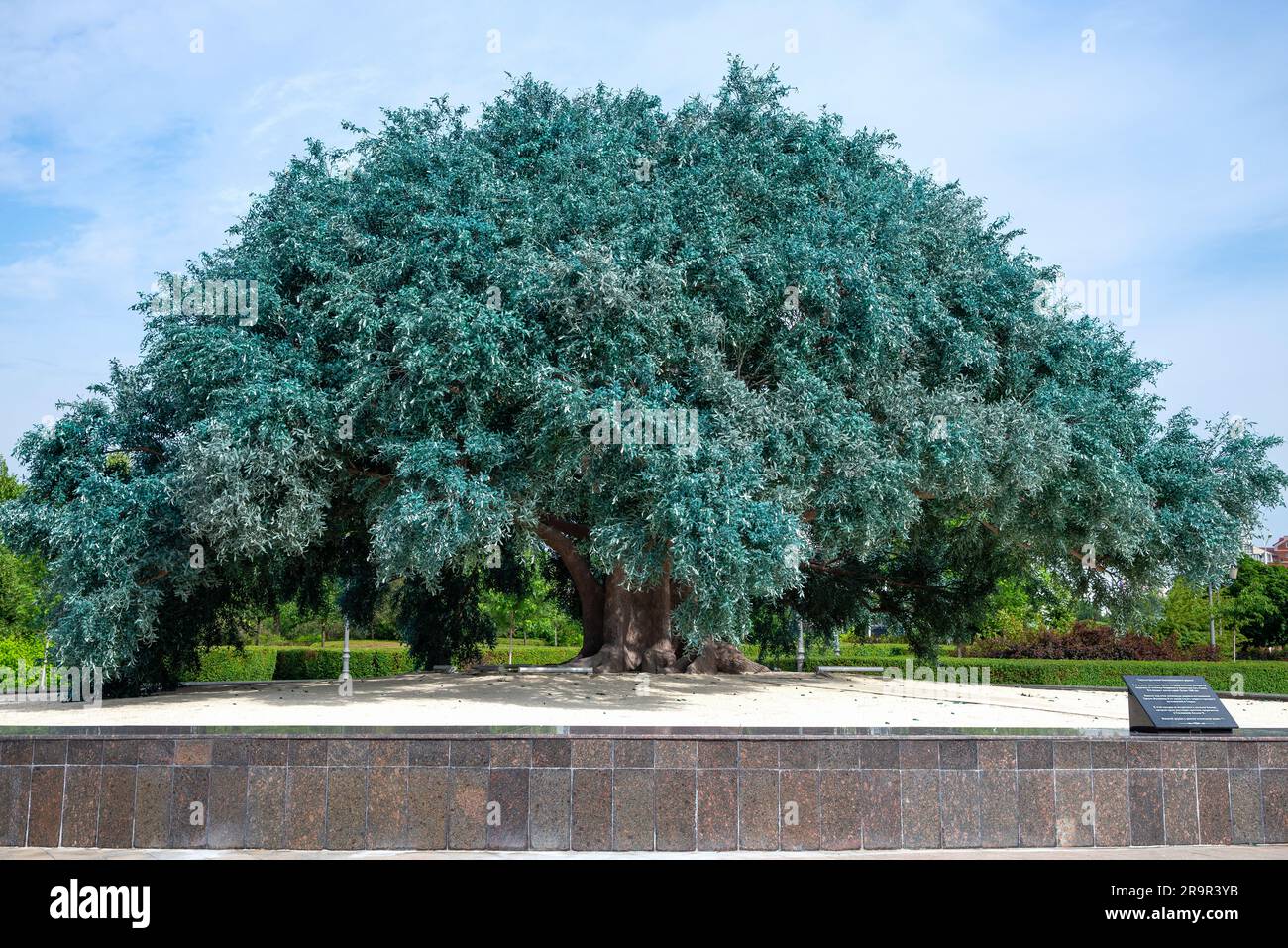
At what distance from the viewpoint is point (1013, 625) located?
42.1 m

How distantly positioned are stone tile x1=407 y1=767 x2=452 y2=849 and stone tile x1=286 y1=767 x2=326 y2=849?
26.4 inches

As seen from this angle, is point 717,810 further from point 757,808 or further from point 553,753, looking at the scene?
point 553,753

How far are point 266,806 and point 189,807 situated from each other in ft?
1.91

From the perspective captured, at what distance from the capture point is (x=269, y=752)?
328 inches

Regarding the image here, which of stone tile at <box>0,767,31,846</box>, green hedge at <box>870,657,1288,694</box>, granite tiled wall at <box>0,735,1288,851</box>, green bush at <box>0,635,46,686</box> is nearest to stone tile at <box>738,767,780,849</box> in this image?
granite tiled wall at <box>0,735,1288,851</box>

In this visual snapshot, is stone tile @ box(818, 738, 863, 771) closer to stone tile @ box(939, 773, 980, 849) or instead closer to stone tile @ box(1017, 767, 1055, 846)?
stone tile @ box(939, 773, 980, 849)

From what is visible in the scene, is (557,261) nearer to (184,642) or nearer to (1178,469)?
(184,642)

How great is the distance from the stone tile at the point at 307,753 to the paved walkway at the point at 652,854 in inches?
25.4

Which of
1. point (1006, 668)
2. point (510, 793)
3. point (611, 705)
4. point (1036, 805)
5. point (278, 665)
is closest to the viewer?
point (510, 793)

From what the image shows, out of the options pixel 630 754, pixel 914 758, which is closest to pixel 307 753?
pixel 630 754

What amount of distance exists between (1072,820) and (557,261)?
8992mm

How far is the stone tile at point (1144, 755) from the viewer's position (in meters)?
8.75

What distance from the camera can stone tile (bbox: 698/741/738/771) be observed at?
838 cm

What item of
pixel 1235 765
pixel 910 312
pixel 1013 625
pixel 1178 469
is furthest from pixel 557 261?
pixel 1013 625
